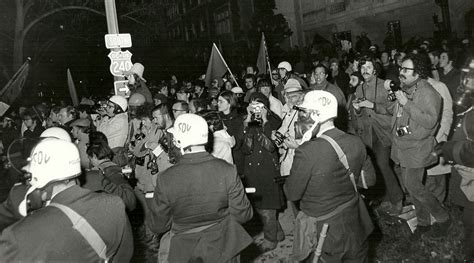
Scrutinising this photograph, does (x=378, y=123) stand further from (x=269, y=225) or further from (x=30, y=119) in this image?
(x=30, y=119)

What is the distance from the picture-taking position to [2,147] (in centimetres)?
1158

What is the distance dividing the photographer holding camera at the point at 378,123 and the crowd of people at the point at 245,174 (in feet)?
0.05

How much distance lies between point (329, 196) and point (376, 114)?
11.0ft

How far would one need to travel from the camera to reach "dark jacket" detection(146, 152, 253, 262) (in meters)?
3.92

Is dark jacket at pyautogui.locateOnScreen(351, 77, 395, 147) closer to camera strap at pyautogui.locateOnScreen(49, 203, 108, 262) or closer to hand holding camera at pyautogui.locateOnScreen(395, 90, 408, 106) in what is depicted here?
hand holding camera at pyautogui.locateOnScreen(395, 90, 408, 106)

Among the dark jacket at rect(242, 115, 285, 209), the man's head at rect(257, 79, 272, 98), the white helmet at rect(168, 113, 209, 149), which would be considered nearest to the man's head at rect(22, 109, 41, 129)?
the man's head at rect(257, 79, 272, 98)

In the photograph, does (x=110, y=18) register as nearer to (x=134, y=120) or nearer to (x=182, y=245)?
A: (x=134, y=120)

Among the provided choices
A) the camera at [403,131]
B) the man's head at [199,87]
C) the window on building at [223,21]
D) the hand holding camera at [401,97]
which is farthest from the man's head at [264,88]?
the window on building at [223,21]

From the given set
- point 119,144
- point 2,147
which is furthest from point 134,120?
point 2,147

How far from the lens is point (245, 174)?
263 inches

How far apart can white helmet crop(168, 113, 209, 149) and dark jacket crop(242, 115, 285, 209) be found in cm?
242

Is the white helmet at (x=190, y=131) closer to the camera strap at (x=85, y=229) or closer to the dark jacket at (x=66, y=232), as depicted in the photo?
the dark jacket at (x=66, y=232)

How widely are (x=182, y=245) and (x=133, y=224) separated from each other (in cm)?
440

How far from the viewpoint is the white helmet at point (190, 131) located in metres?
4.02
